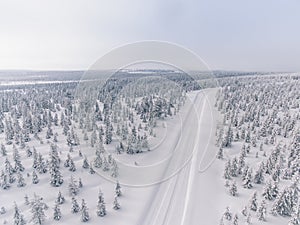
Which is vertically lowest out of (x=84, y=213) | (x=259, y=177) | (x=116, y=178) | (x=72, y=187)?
(x=84, y=213)

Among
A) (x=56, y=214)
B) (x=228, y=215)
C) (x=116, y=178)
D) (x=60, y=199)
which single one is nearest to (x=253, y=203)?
(x=228, y=215)

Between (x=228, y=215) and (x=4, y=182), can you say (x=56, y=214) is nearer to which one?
(x=4, y=182)

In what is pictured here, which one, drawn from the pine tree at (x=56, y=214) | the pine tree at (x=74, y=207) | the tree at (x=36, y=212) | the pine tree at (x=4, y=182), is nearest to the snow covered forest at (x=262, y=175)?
the pine tree at (x=74, y=207)

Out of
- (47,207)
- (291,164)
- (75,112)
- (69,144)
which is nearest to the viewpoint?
(47,207)

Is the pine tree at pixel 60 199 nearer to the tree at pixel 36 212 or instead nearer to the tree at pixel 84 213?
the tree at pixel 36 212

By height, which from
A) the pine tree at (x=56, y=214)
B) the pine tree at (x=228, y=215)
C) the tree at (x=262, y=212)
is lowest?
the pine tree at (x=56, y=214)

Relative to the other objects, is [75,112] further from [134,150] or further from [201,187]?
[201,187]

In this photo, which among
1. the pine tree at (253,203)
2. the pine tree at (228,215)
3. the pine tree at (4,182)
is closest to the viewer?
the pine tree at (228,215)

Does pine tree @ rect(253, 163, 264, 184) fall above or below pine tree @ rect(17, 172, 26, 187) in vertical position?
Result: above

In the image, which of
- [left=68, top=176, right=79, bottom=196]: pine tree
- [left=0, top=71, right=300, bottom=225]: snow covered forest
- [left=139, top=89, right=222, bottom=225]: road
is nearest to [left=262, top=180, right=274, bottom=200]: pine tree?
[left=0, top=71, right=300, bottom=225]: snow covered forest

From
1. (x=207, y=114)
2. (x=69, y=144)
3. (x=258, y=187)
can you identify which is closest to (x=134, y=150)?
(x=69, y=144)

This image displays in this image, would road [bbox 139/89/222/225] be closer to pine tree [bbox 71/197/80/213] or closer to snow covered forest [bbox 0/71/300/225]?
snow covered forest [bbox 0/71/300/225]
